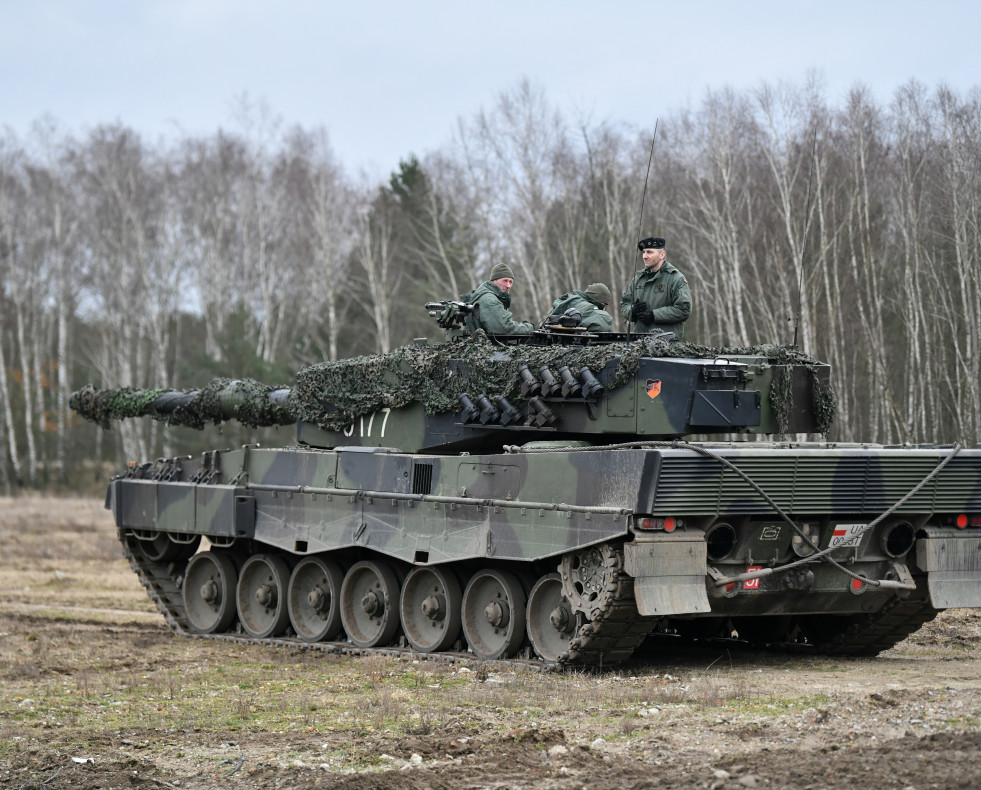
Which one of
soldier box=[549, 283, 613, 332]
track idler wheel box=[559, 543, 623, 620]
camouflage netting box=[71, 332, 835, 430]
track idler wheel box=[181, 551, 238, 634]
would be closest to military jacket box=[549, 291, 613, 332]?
soldier box=[549, 283, 613, 332]

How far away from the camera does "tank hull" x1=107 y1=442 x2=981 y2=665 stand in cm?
1114

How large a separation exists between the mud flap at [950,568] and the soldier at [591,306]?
3562 mm

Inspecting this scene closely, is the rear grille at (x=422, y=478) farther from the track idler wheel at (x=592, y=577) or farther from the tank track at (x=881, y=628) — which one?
the tank track at (x=881, y=628)

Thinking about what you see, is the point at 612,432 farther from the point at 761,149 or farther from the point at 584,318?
the point at 761,149

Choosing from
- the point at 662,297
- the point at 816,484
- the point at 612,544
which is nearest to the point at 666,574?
the point at 612,544

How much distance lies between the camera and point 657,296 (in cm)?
1332

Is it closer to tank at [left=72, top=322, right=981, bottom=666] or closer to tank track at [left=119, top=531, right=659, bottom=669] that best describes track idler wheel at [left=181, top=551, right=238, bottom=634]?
tank at [left=72, top=322, right=981, bottom=666]

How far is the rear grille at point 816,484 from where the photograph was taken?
11.0 meters

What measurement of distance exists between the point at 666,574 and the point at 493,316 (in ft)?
11.9

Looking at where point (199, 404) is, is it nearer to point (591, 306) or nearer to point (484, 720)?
→ point (591, 306)

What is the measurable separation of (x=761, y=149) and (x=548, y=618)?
62.2 feet

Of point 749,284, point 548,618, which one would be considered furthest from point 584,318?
point 749,284

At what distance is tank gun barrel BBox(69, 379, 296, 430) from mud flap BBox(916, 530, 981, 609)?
22.6 feet

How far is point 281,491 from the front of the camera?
15.1 m
